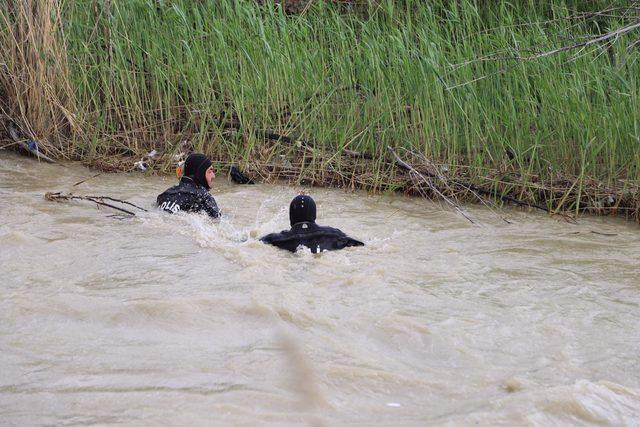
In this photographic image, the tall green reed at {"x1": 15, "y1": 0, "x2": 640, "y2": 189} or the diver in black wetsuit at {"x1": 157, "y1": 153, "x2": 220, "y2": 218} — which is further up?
the tall green reed at {"x1": 15, "y1": 0, "x2": 640, "y2": 189}

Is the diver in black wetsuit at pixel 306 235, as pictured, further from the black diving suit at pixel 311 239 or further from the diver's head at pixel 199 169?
the diver's head at pixel 199 169

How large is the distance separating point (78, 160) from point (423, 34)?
12.7 feet

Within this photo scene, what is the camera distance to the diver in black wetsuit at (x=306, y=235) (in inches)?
240

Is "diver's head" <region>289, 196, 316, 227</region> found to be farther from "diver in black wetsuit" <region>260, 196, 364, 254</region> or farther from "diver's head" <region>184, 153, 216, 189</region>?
"diver's head" <region>184, 153, 216, 189</region>

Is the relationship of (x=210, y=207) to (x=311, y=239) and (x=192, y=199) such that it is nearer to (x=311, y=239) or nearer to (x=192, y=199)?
(x=192, y=199)

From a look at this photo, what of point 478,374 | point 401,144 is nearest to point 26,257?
point 478,374

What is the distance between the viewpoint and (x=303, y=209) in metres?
6.16

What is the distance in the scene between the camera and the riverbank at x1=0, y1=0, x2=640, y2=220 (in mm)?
8352

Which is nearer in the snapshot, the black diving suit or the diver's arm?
the black diving suit

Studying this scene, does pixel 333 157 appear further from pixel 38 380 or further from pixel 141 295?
pixel 38 380

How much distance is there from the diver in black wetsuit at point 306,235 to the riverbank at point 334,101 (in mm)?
2386

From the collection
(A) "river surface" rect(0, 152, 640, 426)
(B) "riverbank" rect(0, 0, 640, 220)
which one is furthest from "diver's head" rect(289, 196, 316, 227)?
(B) "riverbank" rect(0, 0, 640, 220)

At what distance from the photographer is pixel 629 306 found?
205 inches

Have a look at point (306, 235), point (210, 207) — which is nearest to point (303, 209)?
point (306, 235)
